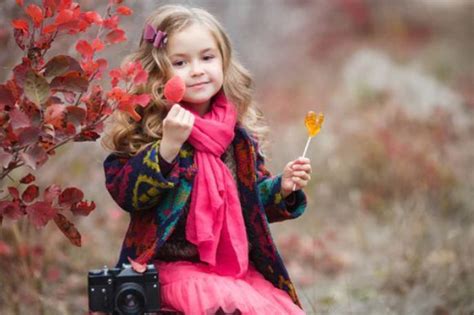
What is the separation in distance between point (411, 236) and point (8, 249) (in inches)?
88.6

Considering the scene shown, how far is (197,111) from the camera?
8.75 feet

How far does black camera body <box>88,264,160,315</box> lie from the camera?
226 cm

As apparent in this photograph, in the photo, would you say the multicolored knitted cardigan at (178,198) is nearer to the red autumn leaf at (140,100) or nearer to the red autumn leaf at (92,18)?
the red autumn leaf at (140,100)

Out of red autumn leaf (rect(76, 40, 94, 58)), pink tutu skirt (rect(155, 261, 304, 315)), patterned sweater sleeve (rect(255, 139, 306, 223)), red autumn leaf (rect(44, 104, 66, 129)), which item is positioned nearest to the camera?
red autumn leaf (rect(44, 104, 66, 129))

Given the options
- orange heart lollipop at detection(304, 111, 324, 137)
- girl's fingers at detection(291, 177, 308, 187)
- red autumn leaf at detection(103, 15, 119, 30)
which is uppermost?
red autumn leaf at detection(103, 15, 119, 30)

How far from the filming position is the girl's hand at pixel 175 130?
2338 millimetres

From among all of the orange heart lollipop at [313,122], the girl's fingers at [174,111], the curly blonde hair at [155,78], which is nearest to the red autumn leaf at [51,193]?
the curly blonde hair at [155,78]

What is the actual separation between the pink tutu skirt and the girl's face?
543 millimetres

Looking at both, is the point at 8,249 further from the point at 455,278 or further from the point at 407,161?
the point at 407,161

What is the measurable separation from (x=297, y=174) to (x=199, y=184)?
12.4 inches

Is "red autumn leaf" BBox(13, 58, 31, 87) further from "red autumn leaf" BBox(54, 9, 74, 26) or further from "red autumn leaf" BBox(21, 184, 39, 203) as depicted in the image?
"red autumn leaf" BBox(21, 184, 39, 203)

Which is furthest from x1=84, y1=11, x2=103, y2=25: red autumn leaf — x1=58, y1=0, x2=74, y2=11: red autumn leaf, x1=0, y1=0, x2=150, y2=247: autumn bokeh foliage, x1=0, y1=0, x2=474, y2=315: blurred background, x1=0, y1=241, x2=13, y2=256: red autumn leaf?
x1=0, y1=241, x2=13, y2=256: red autumn leaf

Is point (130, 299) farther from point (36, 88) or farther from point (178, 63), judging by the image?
point (178, 63)

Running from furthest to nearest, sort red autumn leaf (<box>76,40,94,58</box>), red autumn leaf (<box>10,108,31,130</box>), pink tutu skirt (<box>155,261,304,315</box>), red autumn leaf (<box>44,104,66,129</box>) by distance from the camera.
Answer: pink tutu skirt (<box>155,261,304,315</box>), red autumn leaf (<box>76,40,94,58</box>), red autumn leaf (<box>44,104,66,129</box>), red autumn leaf (<box>10,108,31,130</box>)
